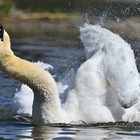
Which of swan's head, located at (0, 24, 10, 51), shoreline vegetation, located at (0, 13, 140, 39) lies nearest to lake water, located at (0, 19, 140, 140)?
swan's head, located at (0, 24, 10, 51)

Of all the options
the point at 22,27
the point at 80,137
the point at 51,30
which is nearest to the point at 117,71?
the point at 80,137

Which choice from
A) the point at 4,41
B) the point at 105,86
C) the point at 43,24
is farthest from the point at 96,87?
the point at 43,24

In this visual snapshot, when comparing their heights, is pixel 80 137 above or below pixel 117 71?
below

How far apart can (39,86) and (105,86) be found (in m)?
1.14

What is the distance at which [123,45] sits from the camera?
12.1 metres

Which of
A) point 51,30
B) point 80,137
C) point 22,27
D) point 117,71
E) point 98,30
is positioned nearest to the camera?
point 80,137

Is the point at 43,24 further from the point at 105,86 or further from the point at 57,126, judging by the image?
the point at 57,126

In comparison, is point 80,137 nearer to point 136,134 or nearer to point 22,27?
point 136,134

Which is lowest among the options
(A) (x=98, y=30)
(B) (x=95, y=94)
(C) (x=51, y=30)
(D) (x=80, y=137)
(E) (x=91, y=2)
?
(D) (x=80, y=137)

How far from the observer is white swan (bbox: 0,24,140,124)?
1136 centimetres

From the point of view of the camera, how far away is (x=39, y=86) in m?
11.3

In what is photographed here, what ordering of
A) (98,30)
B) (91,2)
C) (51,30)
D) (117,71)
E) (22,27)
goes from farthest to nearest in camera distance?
(22,27) < (51,30) < (91,2) < (98,30) < (117,71)

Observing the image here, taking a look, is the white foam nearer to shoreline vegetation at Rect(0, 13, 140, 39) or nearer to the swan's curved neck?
the swan's curved neck

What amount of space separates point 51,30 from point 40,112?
19383mm
